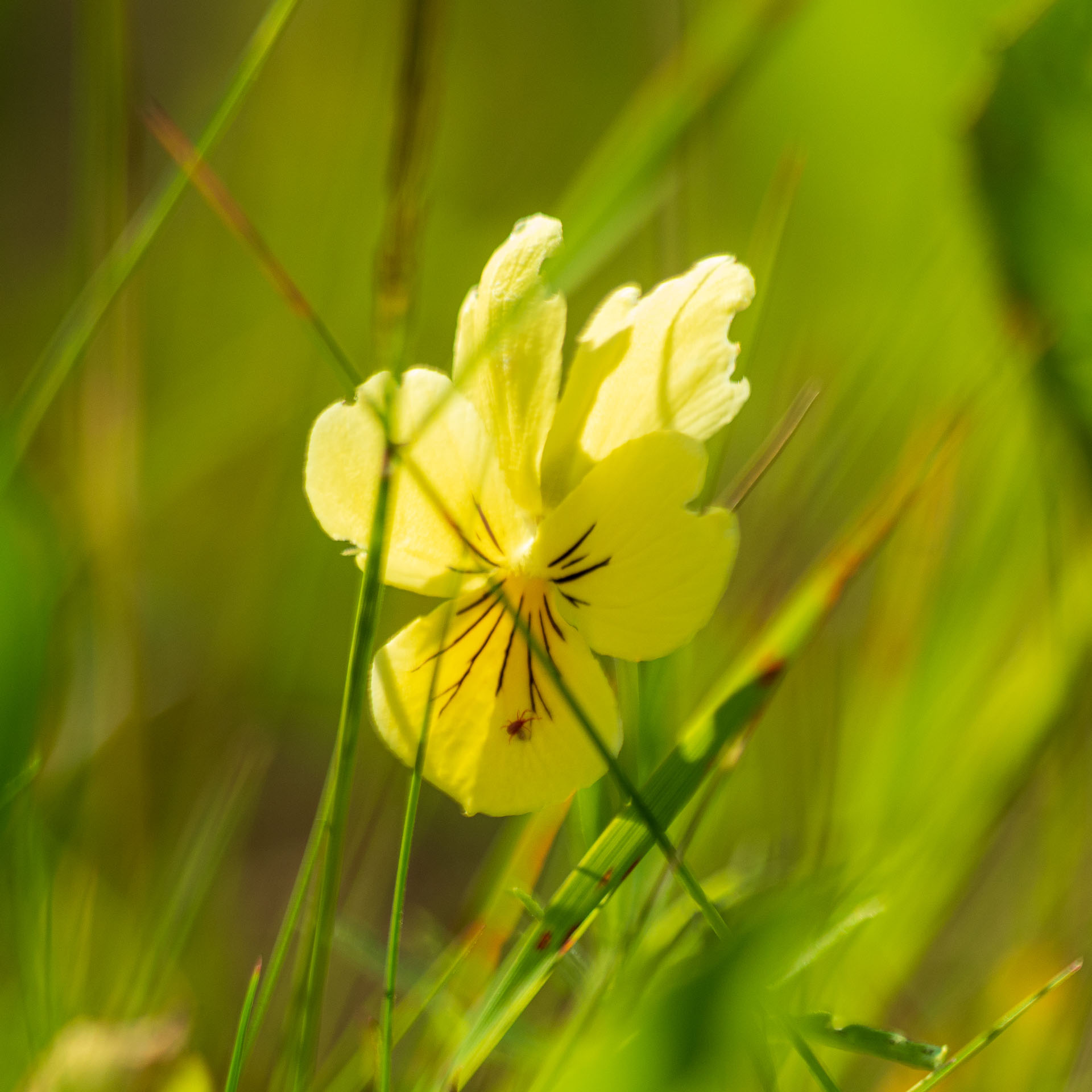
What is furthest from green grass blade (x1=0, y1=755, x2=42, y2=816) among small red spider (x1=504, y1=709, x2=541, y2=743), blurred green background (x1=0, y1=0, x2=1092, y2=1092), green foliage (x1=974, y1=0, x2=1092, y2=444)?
green foliage (x1=974, y1=0, x2=1092, y2=444)

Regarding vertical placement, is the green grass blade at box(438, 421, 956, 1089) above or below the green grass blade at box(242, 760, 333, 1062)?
below

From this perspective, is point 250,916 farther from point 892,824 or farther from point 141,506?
point 892,824

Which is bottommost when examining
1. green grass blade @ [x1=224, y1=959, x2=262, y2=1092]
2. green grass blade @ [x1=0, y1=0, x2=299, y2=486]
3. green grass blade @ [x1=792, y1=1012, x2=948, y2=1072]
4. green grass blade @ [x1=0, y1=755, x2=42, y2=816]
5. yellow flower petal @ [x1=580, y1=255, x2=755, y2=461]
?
green grass blade @ [x1=792, y1=1012, x2=948, y2=1072]

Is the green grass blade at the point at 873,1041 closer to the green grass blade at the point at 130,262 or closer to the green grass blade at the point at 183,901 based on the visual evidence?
the green grass blade at the point at 183,901

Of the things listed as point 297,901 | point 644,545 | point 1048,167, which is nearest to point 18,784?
point 297,901

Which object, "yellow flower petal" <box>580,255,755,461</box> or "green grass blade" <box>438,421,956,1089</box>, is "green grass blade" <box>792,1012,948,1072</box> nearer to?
"green grass blade" <box>438,421,956,1089</box>

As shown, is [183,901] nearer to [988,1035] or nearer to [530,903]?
[530,903]

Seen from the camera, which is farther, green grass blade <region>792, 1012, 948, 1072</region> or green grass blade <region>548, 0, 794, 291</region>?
green grass blade <region>548, 0, 794, 291</region>
